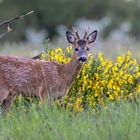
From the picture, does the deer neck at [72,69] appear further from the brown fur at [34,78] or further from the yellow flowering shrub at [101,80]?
the yellow flowering shrub at [101,80]

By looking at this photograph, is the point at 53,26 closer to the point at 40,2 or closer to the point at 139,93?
the point at 40,2

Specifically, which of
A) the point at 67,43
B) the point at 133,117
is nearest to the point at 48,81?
the point at 67,43

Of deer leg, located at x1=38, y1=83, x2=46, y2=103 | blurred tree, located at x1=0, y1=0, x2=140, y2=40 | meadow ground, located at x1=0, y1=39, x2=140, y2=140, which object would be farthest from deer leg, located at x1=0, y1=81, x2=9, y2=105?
blurred tree, located at x1=0, y1=0, x2=140, y2=40

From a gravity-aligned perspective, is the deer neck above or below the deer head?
below

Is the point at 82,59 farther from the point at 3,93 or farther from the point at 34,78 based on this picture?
the point at 3,93

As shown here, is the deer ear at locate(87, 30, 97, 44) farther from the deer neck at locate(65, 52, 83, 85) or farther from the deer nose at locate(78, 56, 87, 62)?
the deer nose at locate(78, 56, 87, 62)

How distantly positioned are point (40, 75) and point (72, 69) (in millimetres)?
487

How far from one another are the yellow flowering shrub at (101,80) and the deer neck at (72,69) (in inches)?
5.5

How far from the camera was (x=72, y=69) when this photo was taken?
12.2 meters

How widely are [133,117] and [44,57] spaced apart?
400cm

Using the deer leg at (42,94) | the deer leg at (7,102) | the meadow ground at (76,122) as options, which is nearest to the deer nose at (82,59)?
the meadow ground at (76,122)

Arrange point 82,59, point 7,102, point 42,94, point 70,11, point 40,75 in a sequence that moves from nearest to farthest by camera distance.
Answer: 1. point 82,59
2. point 42,94
3. point 7,102
4. point 40,75
5. point 70,11

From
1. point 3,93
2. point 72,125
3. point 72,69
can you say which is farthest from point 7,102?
point 72,125

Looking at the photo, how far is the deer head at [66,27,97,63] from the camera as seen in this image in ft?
39.2
